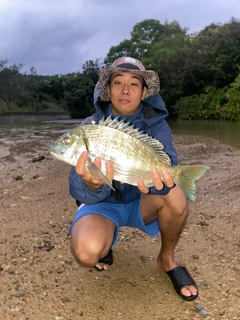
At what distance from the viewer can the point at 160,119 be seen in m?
3.38

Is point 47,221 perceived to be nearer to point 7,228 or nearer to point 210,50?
point 7,228

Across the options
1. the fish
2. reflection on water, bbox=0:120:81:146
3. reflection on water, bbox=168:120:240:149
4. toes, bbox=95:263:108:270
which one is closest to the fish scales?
the fish

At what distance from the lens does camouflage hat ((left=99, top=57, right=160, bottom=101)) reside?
133 inches

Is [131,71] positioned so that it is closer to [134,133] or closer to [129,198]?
[134,133]

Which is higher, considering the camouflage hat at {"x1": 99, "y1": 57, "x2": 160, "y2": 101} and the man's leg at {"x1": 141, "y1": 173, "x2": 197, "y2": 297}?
the camouflage hat at {"x1": 99, "y1": 57, "x2": 160, "y2": 101}

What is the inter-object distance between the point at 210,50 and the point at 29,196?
26.9m

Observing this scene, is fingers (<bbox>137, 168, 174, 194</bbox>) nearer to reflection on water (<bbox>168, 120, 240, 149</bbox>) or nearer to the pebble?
the pebble

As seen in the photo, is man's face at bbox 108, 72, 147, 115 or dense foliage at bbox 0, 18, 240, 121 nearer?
man's face at bbox 108, 72, 147, 115

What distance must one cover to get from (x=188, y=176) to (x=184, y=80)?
2990 centimetres

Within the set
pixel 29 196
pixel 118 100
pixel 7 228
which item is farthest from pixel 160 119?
pixel 29 196

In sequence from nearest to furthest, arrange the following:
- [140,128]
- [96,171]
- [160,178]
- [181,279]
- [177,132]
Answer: [96,171]
[160,178]
[181,279]
[140,128]
[177,132]

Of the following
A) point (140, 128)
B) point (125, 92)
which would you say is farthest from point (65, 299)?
point (125, 92)

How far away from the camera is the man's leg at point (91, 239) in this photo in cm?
284

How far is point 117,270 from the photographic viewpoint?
3283 mm
